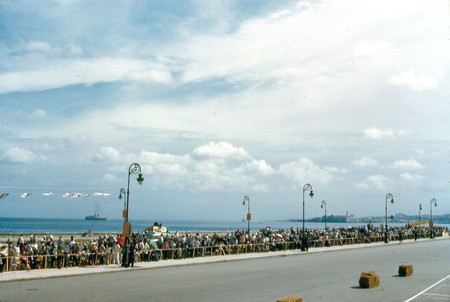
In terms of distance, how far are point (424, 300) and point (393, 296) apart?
47.5 inches

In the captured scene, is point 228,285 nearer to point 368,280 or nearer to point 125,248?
point 368,280

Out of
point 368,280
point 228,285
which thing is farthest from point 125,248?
point 368,280

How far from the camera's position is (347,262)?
34.5m

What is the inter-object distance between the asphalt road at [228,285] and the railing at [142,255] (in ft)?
10.6

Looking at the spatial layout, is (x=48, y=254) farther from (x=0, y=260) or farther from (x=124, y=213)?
(x=124, y=213)

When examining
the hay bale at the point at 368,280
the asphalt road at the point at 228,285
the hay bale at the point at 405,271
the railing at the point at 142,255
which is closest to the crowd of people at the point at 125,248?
the railing at the point at 142,255

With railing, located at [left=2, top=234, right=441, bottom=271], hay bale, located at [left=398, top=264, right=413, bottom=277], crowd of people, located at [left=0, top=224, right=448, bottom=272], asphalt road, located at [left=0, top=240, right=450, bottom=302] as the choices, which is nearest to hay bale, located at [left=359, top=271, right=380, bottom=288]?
asphalt road, located at [left=0, top=240, right=450, bottom=302]

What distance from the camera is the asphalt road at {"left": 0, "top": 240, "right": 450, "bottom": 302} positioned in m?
18.3

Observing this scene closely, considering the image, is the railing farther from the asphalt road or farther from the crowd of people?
the asphalt road

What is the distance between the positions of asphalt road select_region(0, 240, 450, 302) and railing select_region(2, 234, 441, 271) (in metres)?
3.22

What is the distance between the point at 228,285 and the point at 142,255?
38.8 ft

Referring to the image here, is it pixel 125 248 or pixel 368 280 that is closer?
pixel 368 280

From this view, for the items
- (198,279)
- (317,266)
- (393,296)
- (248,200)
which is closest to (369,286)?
(393,296)

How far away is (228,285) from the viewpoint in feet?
71.3
